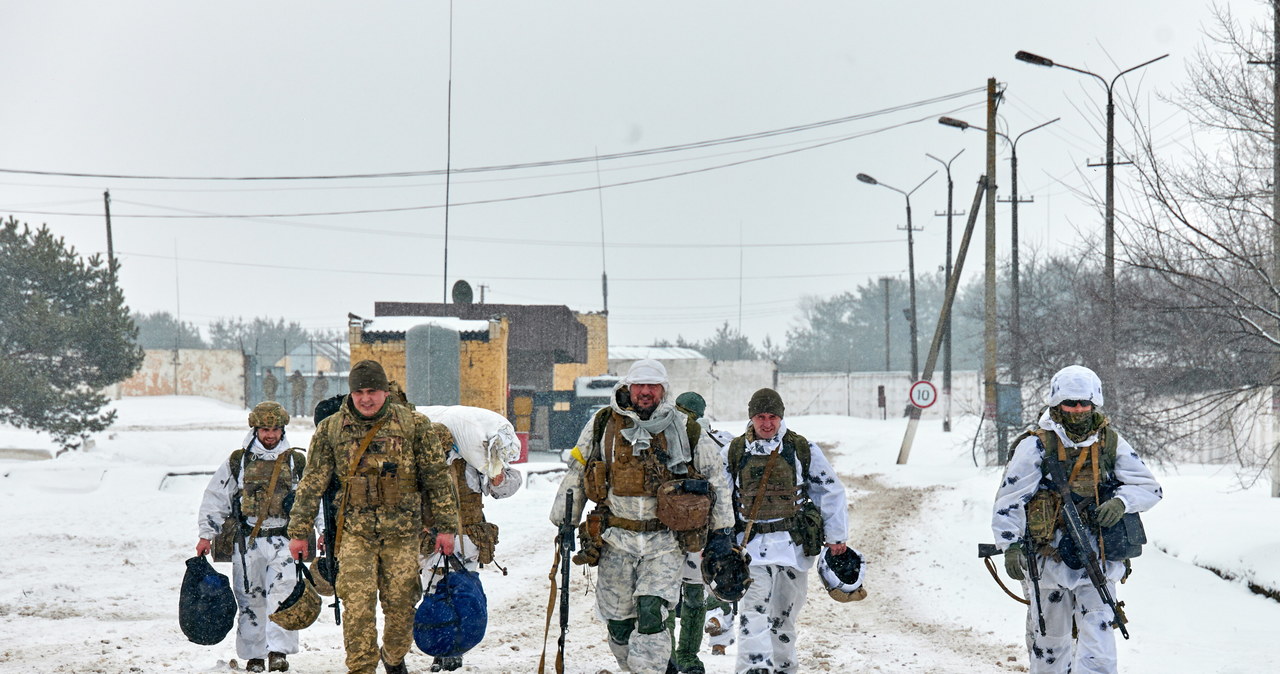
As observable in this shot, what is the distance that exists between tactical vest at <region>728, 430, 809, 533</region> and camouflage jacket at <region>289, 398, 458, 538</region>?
5.76 feet

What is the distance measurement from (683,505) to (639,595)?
0.55 m

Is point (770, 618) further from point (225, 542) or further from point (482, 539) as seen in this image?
point (225, 542)

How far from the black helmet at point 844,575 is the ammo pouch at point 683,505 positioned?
113cm

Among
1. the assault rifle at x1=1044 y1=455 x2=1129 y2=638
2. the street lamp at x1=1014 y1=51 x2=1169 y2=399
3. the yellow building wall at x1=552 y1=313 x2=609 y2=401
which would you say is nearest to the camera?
the assault rifle at x1=1044 y1=455 x2=1129 y2=638

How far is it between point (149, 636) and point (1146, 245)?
346 inches

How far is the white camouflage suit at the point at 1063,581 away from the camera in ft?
18.1

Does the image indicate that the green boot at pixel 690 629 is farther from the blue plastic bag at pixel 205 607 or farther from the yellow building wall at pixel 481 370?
the yellow building wall at pixel 481 370

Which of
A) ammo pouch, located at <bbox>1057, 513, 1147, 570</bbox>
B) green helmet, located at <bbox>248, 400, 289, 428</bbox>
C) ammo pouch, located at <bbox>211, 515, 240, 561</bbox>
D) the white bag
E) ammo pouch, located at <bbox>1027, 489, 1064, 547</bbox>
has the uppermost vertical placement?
green helmet, located at <bbox>248, 400, 289, 428</bbox>

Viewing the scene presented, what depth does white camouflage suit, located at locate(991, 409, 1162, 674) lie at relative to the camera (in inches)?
217

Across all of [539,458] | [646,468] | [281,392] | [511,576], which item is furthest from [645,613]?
[281,392]

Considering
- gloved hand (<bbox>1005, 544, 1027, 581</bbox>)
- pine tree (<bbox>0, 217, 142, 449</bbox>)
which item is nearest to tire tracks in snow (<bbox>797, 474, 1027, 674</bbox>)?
gloved hand (<bbox>1005, 544, 1027, 581</bbox>)

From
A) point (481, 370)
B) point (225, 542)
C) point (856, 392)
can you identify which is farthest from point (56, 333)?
point (856, 392)

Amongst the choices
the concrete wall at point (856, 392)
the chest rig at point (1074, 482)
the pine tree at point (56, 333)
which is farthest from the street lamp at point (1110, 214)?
the concrete wall at point (856, 392)

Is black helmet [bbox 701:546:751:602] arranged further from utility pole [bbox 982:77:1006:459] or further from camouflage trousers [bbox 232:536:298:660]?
utility pole [bbox 982:77:1006:459]
